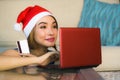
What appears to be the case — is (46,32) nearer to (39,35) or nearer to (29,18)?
(39,35)

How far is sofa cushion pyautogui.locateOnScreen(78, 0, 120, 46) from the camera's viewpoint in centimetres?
175

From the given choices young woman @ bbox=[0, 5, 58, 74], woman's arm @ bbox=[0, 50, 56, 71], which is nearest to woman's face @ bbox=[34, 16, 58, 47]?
young woman @ bbox=[0, 5, 58, 74]

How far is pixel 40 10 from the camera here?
111 cm

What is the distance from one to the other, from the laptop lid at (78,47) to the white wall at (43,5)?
1.03 meters

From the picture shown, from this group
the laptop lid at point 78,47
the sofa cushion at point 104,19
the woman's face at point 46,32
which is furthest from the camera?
the sofa cushion at point 104,19

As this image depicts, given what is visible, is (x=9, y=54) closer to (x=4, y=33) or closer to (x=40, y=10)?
(x=40, y=10)

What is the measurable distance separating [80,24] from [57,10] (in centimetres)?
21

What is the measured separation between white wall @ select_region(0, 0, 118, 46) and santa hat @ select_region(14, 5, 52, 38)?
697 mm

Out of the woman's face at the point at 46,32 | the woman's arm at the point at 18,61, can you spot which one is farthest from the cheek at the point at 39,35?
the woman's arm at the point at 18,61

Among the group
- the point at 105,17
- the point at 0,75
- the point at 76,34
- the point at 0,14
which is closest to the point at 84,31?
the point at 76,34

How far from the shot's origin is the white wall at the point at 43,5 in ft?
5.96

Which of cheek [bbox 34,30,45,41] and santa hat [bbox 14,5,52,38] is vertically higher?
santa hat [bbox 14,5,52,38]

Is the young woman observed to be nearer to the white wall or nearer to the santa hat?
the santa hat

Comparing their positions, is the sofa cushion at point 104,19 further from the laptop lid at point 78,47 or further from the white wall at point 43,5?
the laptop lid at point 78,47
